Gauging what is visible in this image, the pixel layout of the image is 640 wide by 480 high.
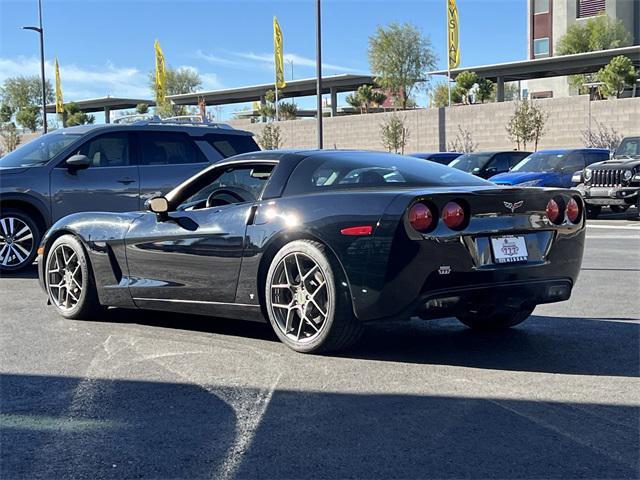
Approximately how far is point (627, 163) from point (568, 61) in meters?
29.4

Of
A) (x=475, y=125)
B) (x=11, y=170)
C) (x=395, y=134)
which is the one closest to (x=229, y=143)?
(x=11, y=170)

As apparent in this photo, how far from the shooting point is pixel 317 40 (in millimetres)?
26750

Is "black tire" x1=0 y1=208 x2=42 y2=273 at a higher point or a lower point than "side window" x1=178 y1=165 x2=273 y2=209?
lower

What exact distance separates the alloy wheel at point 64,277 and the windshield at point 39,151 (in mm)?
3525

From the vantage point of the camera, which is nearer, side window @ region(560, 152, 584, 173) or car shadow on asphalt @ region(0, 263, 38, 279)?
car shadow on asphalt @ region(0, 263, 38, 279)

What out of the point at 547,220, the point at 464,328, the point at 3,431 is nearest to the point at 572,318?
the point at 464,328

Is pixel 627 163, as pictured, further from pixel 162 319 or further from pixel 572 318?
pixel 162 319

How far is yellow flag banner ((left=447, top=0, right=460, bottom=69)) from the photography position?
130ft

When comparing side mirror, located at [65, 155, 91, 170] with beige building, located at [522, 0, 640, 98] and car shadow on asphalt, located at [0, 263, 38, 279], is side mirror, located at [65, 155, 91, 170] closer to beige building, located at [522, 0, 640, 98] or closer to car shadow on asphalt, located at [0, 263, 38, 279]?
car shadow on asphalt, located at [0, 263, 38, 279]

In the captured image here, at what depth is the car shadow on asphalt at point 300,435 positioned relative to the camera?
3.25m

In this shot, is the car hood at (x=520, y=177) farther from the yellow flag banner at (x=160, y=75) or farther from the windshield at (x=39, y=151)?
the yellow flag banner at (x=160, y=75)

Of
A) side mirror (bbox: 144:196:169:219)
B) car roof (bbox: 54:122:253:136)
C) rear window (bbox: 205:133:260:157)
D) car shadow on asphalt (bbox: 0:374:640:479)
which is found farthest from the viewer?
rear window (bbox: 205:133:260:157)

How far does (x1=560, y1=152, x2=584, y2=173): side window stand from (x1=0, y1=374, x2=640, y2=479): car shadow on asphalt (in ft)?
55.1

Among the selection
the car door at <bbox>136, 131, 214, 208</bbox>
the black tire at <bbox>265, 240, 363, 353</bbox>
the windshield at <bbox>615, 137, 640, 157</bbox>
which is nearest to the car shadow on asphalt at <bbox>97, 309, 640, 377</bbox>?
the black tire at <bbox>265, 240, 363, 353</bbox>
